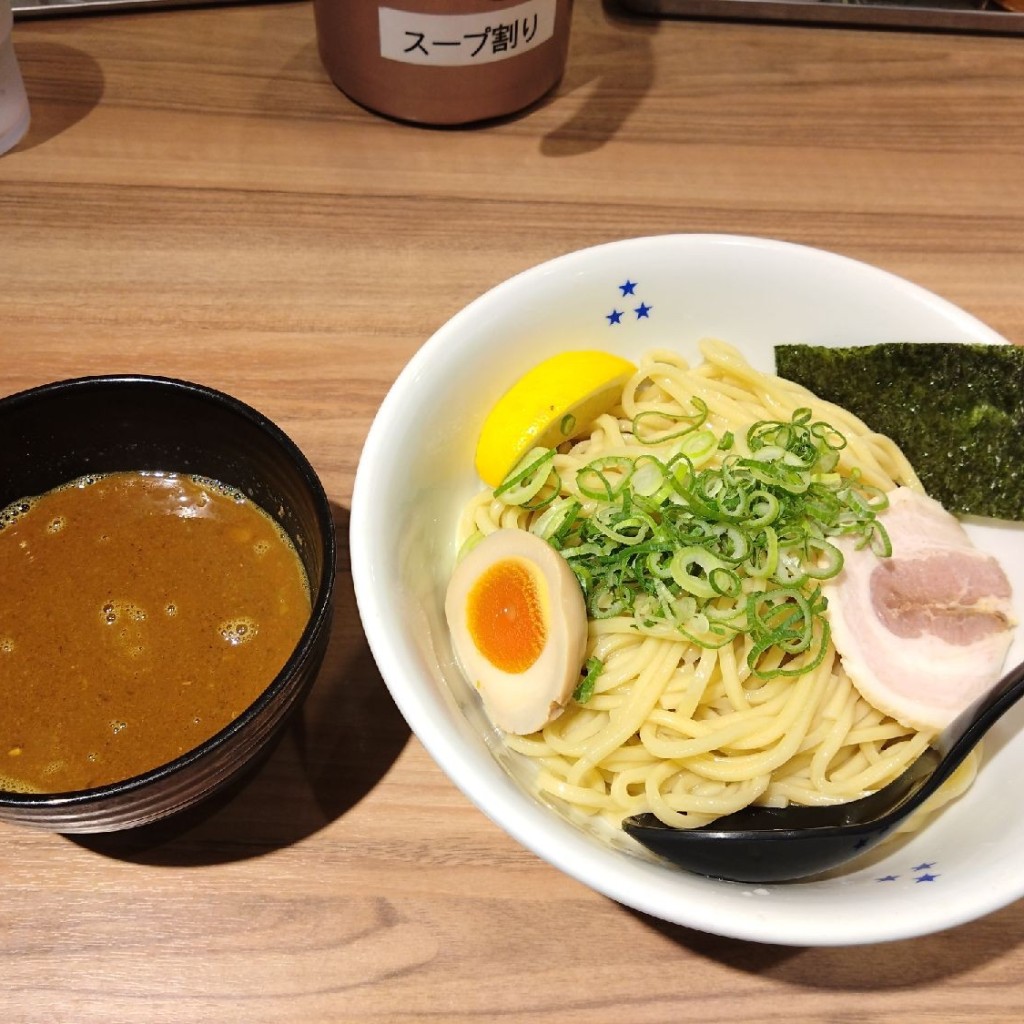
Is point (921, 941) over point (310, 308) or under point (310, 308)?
under

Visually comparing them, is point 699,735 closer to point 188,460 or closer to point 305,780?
point 305,780

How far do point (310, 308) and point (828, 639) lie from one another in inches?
45.9

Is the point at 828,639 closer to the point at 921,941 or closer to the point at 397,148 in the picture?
the point at 921,941

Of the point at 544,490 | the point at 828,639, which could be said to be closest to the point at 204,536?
the point at 544,490

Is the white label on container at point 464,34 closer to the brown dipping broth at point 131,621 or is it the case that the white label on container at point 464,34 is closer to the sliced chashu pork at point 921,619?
the brown dipping broth at point 131,621

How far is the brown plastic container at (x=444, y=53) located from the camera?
191cm

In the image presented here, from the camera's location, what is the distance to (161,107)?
7.32ft

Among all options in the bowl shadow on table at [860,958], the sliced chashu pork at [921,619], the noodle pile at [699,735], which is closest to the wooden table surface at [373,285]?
the bowl shadow on table at [860,958]

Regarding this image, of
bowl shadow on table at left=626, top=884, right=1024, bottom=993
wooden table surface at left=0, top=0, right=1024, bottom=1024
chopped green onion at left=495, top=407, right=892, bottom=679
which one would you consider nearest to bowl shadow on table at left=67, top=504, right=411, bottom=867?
wooden table surface at left=0, top=0, right=1024, bottom=1024

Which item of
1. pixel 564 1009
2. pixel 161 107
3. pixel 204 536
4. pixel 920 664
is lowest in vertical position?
pixel 564 1009

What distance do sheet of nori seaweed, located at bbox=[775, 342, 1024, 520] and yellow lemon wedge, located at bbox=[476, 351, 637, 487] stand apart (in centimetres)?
33

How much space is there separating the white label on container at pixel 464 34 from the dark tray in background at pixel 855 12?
0.61m

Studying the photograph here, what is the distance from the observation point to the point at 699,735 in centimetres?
127

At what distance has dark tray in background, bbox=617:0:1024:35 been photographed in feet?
8.19
